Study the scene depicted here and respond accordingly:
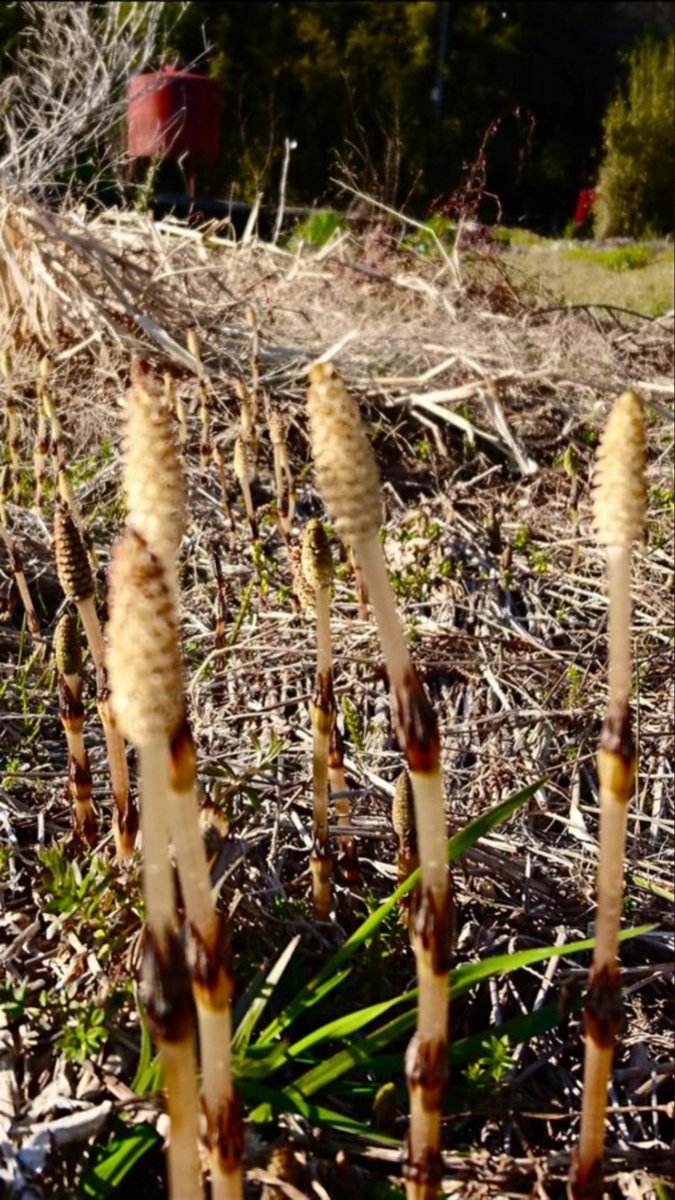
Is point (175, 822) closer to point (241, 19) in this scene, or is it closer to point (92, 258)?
point (92, 258)

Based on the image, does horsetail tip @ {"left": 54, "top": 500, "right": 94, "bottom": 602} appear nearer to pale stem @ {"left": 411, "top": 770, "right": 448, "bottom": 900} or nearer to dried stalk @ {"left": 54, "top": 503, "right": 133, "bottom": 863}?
dried stalk @ {"left": 54, "top": 503, "right": 133, "bottom": 863}

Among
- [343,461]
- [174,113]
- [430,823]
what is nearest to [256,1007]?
[430,823]

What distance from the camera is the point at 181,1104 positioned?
958 millimetres

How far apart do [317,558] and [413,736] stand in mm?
672

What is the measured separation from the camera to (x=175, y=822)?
3.02 feet

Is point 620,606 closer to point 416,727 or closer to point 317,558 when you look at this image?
point 416,727

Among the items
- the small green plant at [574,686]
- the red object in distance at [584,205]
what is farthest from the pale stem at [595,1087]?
the red object in distance at [584,205]

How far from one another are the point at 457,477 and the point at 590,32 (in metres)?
23.8

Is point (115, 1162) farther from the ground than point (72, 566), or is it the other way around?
point (72, 566)

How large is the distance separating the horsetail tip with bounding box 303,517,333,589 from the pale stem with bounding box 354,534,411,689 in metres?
0.59

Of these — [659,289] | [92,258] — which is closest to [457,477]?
[92,258]

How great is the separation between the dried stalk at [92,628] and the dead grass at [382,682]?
92 millimetres

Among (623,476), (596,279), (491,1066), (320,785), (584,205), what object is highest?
(584,205)

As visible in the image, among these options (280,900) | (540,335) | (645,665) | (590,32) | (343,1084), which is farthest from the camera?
(590,32)
